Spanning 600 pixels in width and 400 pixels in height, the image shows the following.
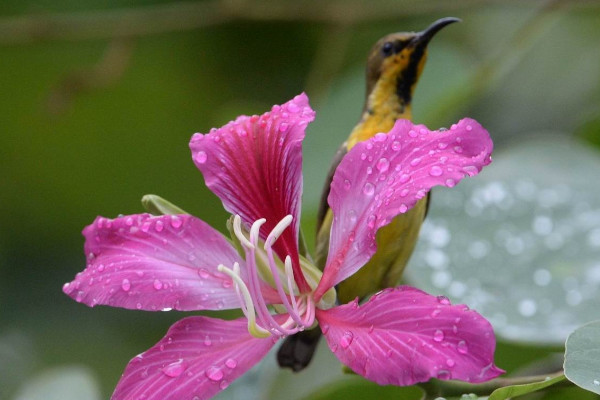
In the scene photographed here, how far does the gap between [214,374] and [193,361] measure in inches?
1.0

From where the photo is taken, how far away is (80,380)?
1.34 m

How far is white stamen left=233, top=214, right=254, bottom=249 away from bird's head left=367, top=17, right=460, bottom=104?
0.58m

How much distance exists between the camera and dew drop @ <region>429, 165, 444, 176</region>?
0.77 m

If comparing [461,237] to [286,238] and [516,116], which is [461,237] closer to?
[286,238]

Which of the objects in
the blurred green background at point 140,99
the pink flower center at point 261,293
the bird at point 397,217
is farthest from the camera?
the blurred green background at point 140,99

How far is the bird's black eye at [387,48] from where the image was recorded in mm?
1357

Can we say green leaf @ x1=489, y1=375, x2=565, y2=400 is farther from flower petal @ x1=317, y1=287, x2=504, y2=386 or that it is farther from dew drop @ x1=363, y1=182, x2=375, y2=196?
dew drop @ x1=363, y1=182, x2=375, y2=196

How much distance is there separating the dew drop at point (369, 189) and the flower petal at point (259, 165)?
2.9 inches

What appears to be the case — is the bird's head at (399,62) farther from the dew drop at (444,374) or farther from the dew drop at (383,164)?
the dew drop at (444,374)

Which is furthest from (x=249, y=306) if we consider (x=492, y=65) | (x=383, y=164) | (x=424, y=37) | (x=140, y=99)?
(x=140, y=99)

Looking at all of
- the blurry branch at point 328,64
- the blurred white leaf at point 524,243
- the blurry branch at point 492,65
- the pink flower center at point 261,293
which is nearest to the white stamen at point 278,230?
the pink flower center at point 261,293

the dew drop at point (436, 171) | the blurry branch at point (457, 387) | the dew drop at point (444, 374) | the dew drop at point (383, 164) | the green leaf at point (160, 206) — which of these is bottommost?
the blurry branch at point (457, 387)

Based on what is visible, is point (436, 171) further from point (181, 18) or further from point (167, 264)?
point (181, 18)

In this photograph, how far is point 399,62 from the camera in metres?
1.36
